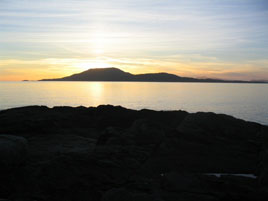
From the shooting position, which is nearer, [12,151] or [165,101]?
[12,151]

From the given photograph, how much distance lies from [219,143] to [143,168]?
539 centimetres

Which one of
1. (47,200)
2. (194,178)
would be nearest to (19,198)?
(47,200)

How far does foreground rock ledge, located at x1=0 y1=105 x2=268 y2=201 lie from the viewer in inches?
339

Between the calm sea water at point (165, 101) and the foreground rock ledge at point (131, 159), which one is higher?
the foreground rock ledge at point (131, 159)

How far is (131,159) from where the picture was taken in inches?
460

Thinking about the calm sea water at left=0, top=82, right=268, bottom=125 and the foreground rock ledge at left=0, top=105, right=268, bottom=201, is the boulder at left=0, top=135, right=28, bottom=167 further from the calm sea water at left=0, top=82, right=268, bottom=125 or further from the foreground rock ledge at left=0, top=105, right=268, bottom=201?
the calm sea water at left=0, top=82, right=268, bottom=125

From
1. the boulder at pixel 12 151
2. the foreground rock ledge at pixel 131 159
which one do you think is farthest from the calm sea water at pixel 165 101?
the boulder at pixel 12 151

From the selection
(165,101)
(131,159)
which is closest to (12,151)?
(131,159)

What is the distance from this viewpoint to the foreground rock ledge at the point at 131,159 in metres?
8.61

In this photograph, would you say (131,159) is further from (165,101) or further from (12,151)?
(165,101)

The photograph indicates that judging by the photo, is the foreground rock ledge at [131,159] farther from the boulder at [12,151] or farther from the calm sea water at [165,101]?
Result: the calm sea water at [165,101]

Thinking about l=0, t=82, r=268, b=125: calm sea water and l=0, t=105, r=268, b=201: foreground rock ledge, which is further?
l=0, t=82, r=268, b=125: calm sea water

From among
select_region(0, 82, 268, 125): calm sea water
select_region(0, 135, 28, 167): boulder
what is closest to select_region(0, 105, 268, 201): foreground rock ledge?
select_region(0, 135, 28, 167): boulder

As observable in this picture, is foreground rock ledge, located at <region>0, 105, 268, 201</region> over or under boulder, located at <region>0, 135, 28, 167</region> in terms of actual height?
under
